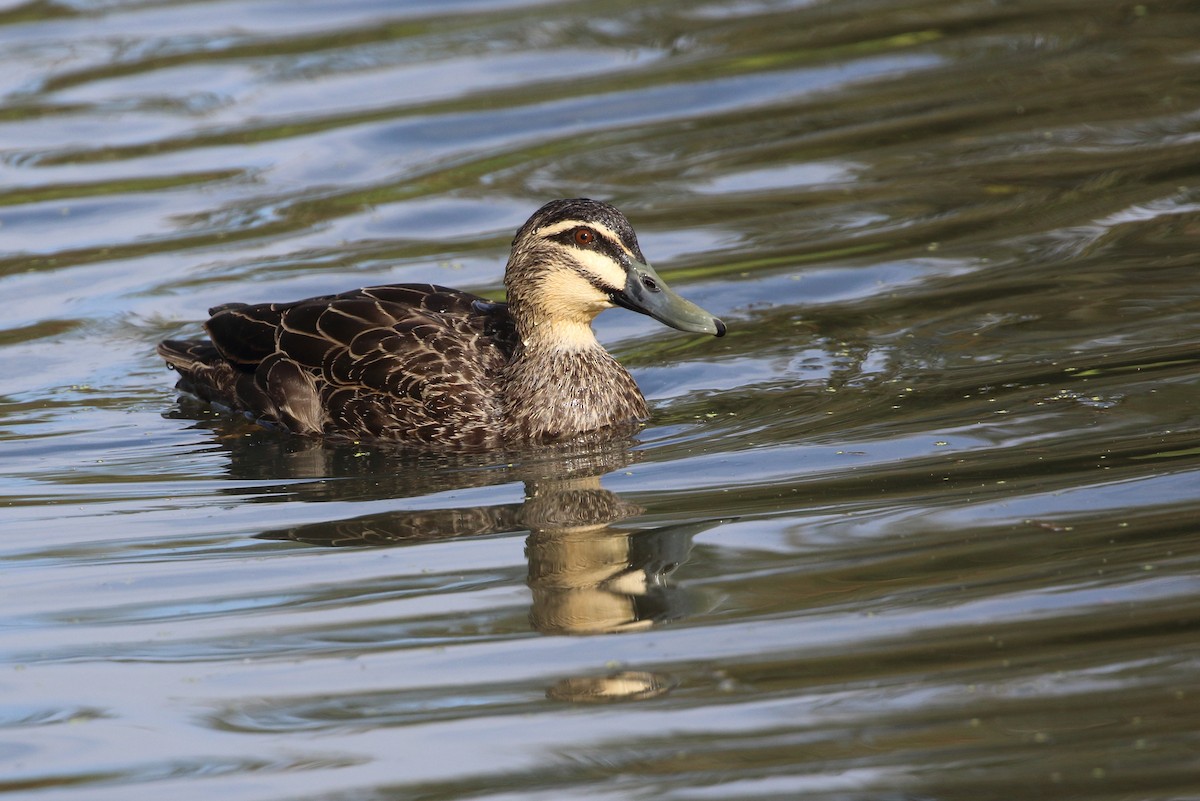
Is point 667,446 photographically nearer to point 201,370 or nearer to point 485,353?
point 485,353

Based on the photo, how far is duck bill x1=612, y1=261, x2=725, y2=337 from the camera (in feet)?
29.9

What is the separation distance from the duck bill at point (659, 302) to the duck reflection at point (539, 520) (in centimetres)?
Result: 71

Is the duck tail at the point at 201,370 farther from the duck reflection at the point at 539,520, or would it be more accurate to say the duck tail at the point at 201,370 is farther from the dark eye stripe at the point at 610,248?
the dark eye stripe at the point at 610,248

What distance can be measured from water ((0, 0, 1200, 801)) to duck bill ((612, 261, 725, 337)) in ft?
1.81

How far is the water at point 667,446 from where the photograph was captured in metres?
5.69

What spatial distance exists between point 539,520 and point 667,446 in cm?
121

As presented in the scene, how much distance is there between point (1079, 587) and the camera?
6.38 meters

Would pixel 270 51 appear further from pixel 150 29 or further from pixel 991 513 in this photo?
pixel 991 513

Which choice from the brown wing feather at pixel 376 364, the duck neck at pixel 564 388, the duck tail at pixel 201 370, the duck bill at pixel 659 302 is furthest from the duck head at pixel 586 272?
the duck tail at pixel 201 370

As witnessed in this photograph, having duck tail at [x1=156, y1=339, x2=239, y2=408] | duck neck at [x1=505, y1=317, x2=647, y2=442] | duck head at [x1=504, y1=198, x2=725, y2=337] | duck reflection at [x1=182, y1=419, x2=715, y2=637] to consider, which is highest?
duck head at [x1=504, y1=198, x2=725, y2=337]

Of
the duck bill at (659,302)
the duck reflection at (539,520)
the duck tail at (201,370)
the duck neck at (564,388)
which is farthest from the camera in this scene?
the duck tail at (201,370)

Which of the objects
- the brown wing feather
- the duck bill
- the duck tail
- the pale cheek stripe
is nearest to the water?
the duck tail

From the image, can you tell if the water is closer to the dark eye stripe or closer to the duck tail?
the duck tail

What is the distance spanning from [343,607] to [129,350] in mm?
5367
